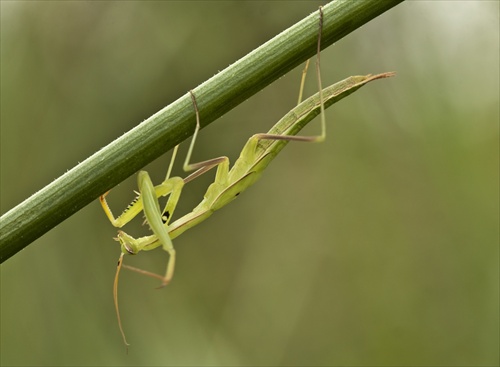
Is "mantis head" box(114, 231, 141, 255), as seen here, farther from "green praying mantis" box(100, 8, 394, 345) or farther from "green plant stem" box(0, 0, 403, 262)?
"green plant stem" box(0, 0, 403, 262)

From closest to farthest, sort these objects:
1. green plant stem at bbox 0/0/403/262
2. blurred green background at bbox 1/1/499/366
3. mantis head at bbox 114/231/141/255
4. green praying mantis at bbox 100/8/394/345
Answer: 1. green plant stem at bbox 0/0/403/262
2. green praying mantis at bbox 100/8/394/345
3. mantis head at bbox 114/231/141/255
4. blurred green background at bbox 1/1/499/366

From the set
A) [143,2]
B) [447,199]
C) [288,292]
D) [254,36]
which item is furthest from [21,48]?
[447,199]

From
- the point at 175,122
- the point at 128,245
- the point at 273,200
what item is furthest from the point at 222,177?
the point at 273,200

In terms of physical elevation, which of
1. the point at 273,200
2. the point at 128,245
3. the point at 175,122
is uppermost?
the point at 175,122

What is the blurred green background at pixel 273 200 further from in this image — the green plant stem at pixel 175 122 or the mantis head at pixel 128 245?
the green plant stem at pixel 175 122

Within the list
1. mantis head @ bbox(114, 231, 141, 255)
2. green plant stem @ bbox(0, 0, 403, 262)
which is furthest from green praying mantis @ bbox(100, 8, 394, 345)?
green plant stem @ bbox(0, 0, 403, 262)

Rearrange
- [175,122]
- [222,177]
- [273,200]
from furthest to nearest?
[273,200], [222,177], [175,122]

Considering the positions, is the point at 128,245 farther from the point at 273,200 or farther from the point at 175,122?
the point at 273,200
